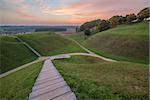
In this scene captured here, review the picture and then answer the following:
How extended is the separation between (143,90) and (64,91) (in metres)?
5.03

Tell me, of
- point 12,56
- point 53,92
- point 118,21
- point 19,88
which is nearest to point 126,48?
point 12,56

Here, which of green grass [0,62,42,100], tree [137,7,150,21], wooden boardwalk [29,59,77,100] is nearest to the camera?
wooden boardwalk [29,59,77,100]

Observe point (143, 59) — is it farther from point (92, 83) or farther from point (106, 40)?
point (92, 83)

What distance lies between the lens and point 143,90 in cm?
1173

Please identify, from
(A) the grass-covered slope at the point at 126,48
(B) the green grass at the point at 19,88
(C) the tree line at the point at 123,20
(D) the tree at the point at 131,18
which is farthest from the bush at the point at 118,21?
(B) the green grass at the point at 19,88

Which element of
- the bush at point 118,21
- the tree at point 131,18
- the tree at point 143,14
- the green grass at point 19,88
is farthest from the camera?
the bush at point 118,21

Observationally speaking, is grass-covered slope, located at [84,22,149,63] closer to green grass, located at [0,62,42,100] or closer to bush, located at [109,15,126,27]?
green grass, located at [0,62,42,100]

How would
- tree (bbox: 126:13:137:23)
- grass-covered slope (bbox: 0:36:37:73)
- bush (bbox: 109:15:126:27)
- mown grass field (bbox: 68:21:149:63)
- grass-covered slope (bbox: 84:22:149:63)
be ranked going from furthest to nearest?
bush (bbox: 109:15:126:27) < tree (bbox: 126:13:137:23) < grass-covered slope (bbox: 84:22:149:63) < mown grass field (bbox: 68:21:149:63) < grass-covered slope (bbox: 0:36:37:73)

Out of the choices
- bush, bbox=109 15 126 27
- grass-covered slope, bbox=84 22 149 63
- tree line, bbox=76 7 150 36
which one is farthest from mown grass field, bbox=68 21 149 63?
bush, bbox=109 15 126 27

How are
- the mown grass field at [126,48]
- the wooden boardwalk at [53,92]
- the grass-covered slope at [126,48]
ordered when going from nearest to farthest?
1. the wooden boardwalk at [53,92]
2. the mown grass field at [126,48]
3. the grass-covered slope at [126,48]

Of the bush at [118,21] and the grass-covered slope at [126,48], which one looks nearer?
the grass-covered slope at [126,48]

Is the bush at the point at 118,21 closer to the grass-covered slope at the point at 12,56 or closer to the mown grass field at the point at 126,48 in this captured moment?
the mown grass field at the point at 126,48

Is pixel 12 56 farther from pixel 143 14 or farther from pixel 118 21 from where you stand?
pixel 143 14

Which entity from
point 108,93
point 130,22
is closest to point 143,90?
point 108,93
